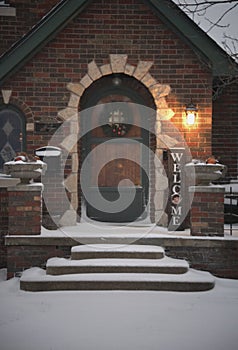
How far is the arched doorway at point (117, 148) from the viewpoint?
8.14m

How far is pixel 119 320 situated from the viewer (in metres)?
4.64

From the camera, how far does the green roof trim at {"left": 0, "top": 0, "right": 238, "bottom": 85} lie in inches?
282

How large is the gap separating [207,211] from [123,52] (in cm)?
357

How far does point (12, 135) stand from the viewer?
779cm

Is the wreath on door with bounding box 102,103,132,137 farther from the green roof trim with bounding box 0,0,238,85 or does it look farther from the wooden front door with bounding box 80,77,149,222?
the green roof trim with bounding box 0,0,238,85

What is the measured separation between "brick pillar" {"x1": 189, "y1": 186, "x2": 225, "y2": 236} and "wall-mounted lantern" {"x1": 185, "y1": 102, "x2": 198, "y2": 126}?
5.68 ft

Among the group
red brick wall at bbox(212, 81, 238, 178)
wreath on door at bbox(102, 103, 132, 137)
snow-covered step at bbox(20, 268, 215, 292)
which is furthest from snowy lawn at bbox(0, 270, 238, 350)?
wreath on door at bbox(102, 103, 132, 137)

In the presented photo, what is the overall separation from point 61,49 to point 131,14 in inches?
60.8

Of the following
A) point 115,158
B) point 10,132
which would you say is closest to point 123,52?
point 115,158

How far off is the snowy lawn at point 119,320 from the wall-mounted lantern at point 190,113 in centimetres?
323

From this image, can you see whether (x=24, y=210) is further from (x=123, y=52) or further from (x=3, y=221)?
(x=123, y=52)

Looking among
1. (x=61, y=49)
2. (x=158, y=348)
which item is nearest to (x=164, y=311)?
(x=158, y=348)

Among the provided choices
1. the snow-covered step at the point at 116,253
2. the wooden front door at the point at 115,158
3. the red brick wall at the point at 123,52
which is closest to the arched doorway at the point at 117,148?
the wooden front door at the point at 115,158

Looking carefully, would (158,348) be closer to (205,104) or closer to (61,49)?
(205,104)
